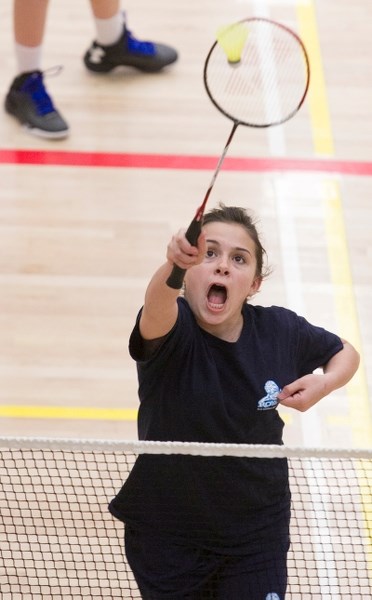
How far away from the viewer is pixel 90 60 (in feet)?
21.8

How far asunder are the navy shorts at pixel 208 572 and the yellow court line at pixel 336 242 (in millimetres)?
1617

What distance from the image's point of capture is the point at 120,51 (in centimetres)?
657

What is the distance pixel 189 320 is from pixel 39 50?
11.5 feet

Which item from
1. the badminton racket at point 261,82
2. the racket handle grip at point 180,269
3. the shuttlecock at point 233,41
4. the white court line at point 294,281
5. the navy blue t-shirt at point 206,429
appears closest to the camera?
the racket handle grip at point 180,269

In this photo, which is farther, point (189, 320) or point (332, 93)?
point (332, 93)

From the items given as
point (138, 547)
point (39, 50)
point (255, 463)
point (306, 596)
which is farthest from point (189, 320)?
point (39, 50)

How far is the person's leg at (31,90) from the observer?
19.8 feet

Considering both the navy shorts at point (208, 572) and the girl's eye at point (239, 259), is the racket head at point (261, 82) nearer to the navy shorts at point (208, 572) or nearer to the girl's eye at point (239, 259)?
the girl's eye at point (239, 259)

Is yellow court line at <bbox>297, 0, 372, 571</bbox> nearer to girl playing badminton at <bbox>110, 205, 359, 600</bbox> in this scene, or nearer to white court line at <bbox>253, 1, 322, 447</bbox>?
white court line at <bbox>253, 1, 322, 447</bbox>

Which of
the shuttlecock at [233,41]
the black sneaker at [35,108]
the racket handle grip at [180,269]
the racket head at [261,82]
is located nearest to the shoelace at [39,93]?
the black sneaker at [35,108]

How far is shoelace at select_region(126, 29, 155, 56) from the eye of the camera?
6.58 meters

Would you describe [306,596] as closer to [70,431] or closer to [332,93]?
[70,431]

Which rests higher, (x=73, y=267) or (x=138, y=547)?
(x=138, y=547)

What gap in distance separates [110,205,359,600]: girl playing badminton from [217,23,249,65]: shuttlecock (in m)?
0.52
